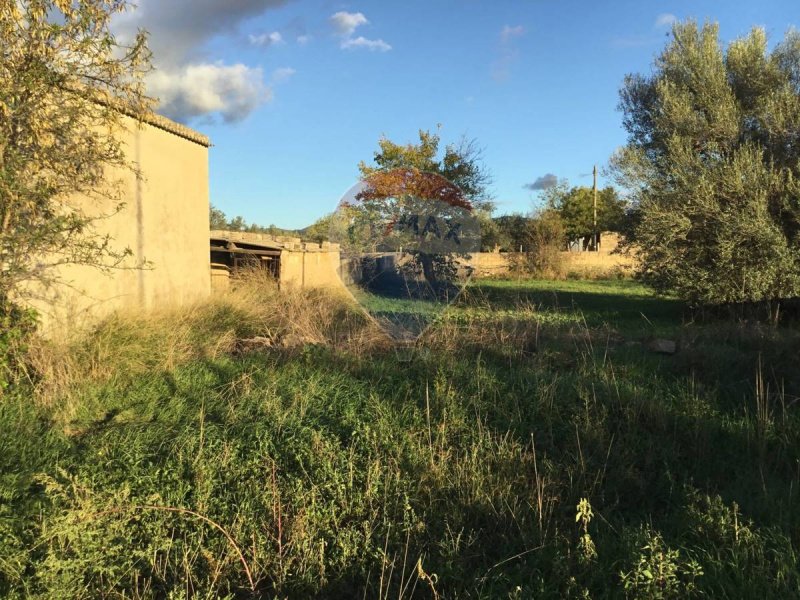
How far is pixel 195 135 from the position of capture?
10.7 metres

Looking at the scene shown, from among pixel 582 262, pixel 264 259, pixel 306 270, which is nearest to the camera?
pixel 264 259

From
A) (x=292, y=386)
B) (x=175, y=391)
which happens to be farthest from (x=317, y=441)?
(x=175, y=391)

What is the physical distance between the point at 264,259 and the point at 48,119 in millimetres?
10313

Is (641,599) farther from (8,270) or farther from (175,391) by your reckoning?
(8,270)

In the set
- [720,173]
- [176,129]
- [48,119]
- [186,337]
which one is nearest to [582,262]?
[720,173]

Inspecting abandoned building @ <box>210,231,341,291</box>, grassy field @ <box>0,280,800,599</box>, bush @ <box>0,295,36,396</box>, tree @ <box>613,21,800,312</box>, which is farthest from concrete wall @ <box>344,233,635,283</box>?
bush @ <box>0,295,36,396</box>

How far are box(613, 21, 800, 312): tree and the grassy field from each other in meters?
4.19

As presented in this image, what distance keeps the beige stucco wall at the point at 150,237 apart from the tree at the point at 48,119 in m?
0.92

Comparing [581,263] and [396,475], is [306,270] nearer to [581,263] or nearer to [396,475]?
[396,475]

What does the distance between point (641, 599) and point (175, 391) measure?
4.50 m

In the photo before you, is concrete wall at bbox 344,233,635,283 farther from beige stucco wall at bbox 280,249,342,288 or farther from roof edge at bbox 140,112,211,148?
roof edge at bbox 140,112,211,148

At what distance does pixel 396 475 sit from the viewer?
3859mm

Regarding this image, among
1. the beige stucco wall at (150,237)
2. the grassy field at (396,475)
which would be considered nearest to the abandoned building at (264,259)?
the beige stucco wall at (150,237)

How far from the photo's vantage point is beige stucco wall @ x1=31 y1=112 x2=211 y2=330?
287 inches
